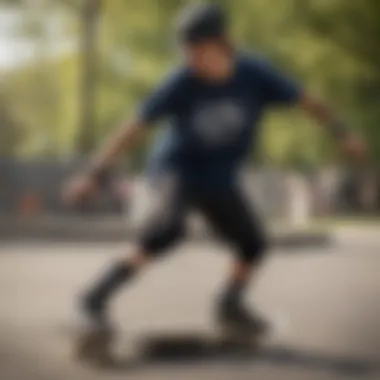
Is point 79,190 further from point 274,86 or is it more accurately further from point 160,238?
point 274,86

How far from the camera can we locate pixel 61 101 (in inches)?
47.8

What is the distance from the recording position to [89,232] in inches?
47.6

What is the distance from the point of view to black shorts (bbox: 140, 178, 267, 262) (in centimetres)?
120

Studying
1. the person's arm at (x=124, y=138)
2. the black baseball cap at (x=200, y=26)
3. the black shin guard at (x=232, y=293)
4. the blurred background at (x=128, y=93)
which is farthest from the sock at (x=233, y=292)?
the black baseball cap at (x=200, y=26)

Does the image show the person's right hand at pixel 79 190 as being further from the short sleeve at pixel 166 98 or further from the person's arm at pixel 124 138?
the short sleeve at pixel 166 98

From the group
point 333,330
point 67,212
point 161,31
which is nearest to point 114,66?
point 161,31

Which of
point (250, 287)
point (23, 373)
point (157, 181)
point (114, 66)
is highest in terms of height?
point (114, 66)

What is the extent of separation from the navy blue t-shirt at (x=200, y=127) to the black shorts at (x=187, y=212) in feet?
0.06

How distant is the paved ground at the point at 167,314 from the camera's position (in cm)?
120

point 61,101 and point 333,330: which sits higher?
point 61,101

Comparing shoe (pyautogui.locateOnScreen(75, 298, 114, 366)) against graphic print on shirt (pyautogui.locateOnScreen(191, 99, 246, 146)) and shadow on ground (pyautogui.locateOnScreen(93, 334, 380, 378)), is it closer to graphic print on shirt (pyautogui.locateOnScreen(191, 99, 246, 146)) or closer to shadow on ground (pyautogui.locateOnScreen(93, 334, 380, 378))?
shadow on ground (pyautogui.locateOnScreen(93, 334, 380, 378))

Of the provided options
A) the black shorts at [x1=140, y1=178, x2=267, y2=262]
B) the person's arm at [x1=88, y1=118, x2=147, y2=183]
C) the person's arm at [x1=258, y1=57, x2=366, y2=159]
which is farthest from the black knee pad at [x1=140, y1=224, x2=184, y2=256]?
the person's arm at [x1=258, y1=57, x2=366, y2=159]

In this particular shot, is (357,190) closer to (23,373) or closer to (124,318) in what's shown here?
(124,318)

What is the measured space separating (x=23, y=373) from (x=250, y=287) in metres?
0.34
